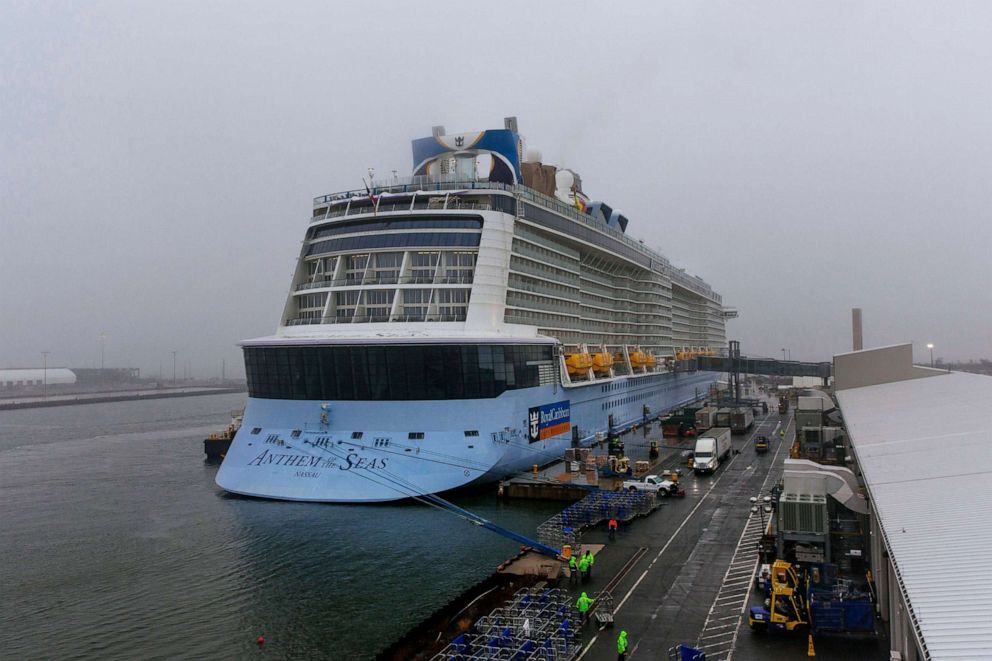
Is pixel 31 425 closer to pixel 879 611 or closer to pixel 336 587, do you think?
pixel 336 587

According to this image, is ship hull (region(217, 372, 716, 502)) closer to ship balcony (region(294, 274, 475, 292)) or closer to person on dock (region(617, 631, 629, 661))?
ship balcony (region(294, 274, 475, 292))

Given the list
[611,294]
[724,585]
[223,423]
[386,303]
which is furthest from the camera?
[223,423]

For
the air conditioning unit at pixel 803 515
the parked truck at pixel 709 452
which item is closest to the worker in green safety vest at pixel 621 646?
the air conditioning unit at pixel 803 515

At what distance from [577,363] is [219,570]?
1082 inches

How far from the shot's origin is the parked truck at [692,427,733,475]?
136 ft

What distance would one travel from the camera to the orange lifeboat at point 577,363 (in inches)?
1854

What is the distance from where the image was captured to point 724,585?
21.7 metres

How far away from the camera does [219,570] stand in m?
25.8

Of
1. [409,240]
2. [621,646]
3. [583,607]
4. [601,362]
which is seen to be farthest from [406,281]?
[621,646]

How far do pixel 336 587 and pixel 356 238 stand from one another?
21873 millimetres

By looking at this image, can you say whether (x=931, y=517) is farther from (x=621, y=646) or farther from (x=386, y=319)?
(x=386, y=319)

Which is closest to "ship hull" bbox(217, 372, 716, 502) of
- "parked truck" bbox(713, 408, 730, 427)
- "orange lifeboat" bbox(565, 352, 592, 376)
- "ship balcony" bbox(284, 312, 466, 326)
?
"ship balcony" bbox(284, 312, 466, 326)

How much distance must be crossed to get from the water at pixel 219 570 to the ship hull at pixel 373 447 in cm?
111

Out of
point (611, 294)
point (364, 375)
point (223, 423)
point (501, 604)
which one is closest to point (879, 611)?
point (501, 604)
